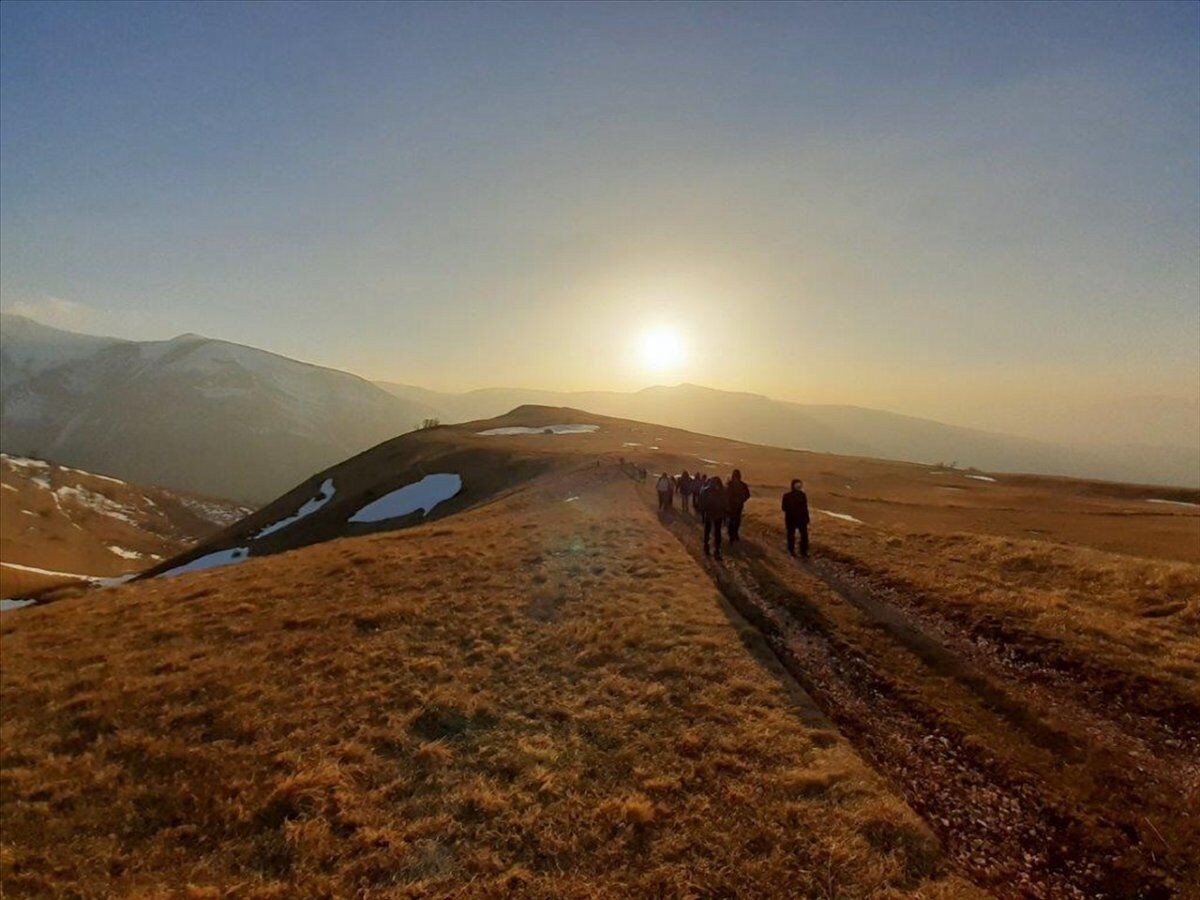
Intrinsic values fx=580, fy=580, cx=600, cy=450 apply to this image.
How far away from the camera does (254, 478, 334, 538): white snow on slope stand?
67.7 meters

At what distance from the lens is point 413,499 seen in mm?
58938

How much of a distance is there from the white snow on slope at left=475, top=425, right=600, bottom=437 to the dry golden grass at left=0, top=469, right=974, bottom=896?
7401cm

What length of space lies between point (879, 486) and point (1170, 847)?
2282 inches

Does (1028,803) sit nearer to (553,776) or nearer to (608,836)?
(608,836)

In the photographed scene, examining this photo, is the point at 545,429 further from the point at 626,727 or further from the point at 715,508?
the point at 626,727

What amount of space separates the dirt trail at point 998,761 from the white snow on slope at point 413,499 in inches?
1818

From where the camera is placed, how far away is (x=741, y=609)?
18000mm

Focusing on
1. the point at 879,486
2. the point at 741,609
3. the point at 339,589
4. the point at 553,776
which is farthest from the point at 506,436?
the point at 553,776

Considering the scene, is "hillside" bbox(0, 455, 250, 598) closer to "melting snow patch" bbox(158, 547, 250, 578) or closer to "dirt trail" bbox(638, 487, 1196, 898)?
"melting snow patch" bbox(158, 547, 250, 578)

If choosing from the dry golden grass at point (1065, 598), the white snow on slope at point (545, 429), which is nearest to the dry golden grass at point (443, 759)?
the dry golden grass at point (1065, 598)

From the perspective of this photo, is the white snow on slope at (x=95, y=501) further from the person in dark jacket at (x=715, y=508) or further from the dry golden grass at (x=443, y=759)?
the person in dark jacket at (x=715, y=508)

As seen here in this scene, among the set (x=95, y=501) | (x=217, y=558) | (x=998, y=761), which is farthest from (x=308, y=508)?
(x=95, y=501)

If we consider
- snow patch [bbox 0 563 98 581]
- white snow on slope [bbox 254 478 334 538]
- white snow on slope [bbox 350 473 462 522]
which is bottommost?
snow patch [bbox 0 563 98 581]

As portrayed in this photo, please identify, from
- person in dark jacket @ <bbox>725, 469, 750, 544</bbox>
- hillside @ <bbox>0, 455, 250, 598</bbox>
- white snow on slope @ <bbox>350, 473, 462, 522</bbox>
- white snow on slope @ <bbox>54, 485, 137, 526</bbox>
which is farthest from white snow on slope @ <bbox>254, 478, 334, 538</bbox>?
white snow on slope @ <bbox>54, 485, 137, 526</bbox>
